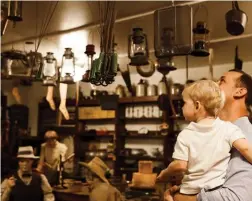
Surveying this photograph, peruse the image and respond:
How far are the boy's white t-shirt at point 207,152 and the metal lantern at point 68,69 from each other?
1.35 meters

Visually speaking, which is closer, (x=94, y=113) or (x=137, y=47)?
(x=137, y=47)

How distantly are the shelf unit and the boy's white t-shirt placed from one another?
14.3 feet

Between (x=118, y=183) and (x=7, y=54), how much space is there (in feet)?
6.86

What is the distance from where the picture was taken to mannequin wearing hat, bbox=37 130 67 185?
4.39 meters

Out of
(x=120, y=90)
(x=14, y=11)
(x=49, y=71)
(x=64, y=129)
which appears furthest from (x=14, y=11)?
(x=64, y=129)

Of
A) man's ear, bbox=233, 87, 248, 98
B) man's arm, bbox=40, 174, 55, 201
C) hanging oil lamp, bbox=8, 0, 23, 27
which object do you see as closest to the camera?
man's ear, bbox=233, 87, 248, 98

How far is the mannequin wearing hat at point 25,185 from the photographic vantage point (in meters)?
3.41

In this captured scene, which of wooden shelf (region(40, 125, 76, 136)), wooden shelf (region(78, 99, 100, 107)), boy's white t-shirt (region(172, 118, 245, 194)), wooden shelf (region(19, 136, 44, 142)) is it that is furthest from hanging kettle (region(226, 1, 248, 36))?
wooden shelf (region(19, 136, 44, 142))

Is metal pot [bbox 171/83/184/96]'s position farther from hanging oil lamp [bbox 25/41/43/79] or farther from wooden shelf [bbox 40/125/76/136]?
hanging oil lamp [bbox 25/41/43/79]

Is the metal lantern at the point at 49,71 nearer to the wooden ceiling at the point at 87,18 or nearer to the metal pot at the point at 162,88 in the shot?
the wooden ceiling at the point at 87,18

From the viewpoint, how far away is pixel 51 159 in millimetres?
4879

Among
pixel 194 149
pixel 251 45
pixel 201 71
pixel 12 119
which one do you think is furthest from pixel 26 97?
pixel 194 149

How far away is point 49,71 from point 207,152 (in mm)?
1626

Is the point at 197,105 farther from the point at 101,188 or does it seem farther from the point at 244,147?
the point at 101,188
